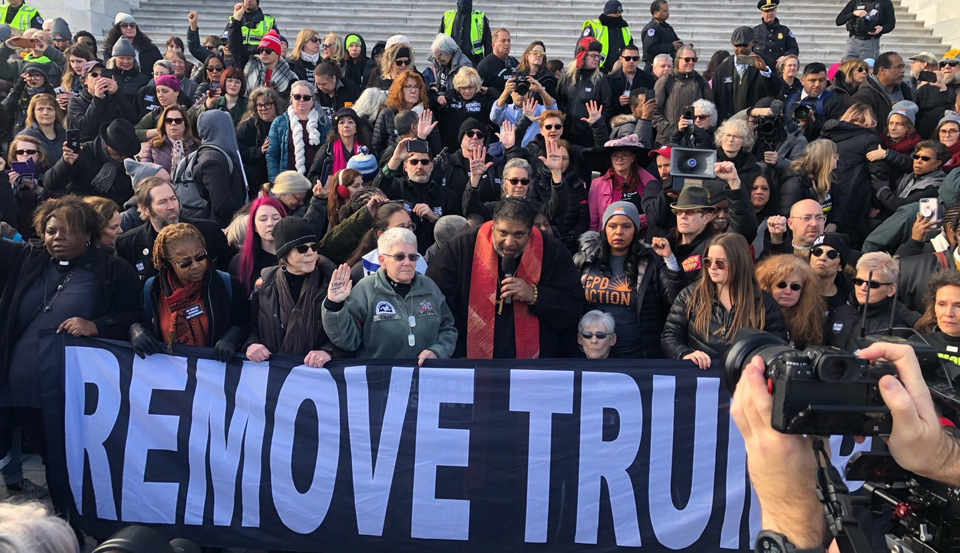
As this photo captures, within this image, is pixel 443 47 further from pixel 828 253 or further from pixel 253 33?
pixel 828 253

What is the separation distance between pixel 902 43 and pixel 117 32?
12.5m

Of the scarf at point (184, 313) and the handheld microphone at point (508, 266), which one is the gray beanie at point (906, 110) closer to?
the handheld microphone at point (508, 266)

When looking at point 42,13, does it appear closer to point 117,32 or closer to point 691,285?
point 117,32

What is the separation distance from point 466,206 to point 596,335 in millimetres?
2124

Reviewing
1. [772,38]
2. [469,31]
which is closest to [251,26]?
[469,31]

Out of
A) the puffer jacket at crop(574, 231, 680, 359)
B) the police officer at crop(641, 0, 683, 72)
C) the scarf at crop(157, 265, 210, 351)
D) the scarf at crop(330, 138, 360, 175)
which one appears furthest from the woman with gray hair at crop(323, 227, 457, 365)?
the police officer at crop(641, 0, 683, 72)

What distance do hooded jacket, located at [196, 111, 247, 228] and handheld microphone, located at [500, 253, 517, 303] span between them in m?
2.86

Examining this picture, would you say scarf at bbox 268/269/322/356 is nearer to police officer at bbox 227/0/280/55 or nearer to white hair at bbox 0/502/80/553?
white hair at bbox 0/502/80/553

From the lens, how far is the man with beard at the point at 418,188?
7.19 meters

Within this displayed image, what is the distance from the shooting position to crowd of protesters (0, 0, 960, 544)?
17.6ft

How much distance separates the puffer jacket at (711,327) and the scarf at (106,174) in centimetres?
521

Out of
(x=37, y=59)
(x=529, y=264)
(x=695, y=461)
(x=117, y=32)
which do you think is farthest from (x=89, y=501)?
(x=117, y=32)

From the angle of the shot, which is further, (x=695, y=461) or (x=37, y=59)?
(x=37, y=59)

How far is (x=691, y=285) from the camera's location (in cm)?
559
